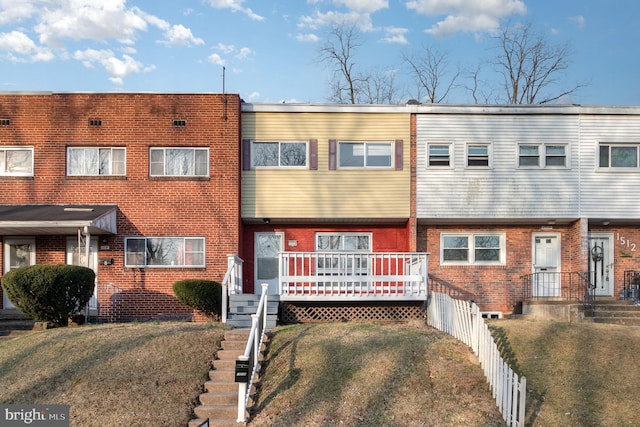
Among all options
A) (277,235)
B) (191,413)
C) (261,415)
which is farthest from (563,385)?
(277,235)

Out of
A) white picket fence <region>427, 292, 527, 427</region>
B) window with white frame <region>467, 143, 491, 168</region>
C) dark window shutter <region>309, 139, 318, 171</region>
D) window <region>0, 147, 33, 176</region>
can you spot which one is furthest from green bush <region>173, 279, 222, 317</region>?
window with white frame <region>467, 143, 491, 168</region>

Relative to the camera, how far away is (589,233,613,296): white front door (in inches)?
752

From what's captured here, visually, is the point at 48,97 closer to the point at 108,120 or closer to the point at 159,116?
the point at 108,120

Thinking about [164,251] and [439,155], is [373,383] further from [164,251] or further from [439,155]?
[439,155]

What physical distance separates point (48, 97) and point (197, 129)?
4.25 meters

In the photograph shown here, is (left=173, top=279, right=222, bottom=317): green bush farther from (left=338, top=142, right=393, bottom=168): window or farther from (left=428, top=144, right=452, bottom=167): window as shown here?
(left=428, top=144, right=452, bottom=167): window

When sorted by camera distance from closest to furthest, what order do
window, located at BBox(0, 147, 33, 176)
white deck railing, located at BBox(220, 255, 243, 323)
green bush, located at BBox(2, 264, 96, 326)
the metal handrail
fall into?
1. the metal handrail
2. green bush, located at BBox(2, 264, 96, 326)
3. white deck railing, located at BBox(220, 255, 243, 323)
4. window, located at BBox(0, 147, 33, 176)

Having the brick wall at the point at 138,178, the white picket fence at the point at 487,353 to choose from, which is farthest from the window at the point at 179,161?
the white picket fence at the point at 487,353

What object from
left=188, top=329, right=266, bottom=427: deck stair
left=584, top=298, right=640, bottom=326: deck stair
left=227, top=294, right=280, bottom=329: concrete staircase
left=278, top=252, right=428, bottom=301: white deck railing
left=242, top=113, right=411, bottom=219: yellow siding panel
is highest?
left=242, top=113, right=411, bottom=219: yellow siding panel

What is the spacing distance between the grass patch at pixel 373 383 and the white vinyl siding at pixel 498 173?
6.86 m

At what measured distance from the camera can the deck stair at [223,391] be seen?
9641 millimetres

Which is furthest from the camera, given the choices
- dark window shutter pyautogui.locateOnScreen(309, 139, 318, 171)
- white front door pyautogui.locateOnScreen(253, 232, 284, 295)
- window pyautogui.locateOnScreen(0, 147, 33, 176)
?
white front door pyautogui.locateOnScreen(253, 232, 284, 295)

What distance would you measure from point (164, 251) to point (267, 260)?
2986 mm

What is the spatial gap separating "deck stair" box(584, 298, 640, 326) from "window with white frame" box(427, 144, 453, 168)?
5.55 meters
